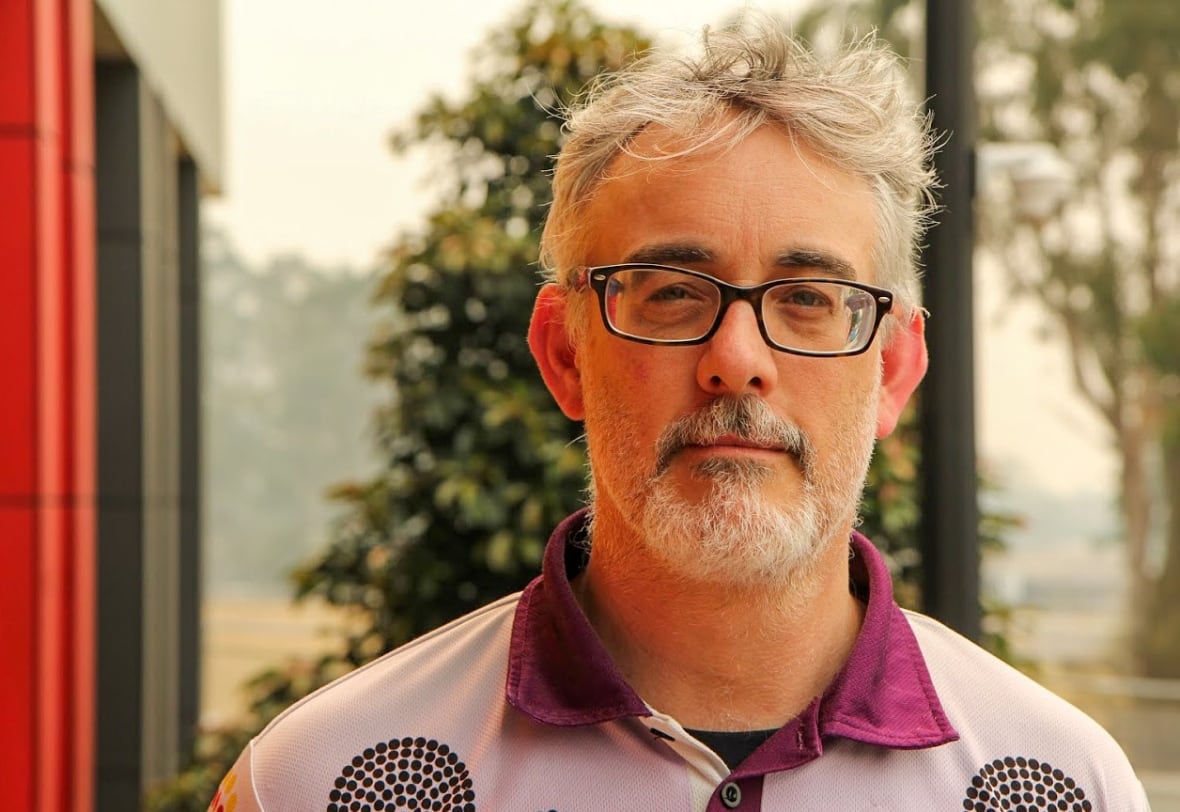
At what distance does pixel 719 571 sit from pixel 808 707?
0.19 meters

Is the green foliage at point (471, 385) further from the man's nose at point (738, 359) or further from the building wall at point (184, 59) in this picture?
the man's nose at point (738, 359)

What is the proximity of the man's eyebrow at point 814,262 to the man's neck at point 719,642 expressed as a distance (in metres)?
0.31

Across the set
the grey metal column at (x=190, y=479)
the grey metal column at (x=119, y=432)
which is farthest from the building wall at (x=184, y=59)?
the grey metal column at (x=190, y=479)

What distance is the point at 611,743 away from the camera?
6.01ft

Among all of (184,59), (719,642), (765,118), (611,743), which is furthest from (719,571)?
(184,59)

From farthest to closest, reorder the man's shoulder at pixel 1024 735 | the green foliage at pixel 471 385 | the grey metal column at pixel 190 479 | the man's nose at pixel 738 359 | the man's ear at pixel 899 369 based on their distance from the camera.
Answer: the grey metal column at pixel 190 479, the green foliage at pixel 471 385, the man's ear at pixel 899 369, the man's shoulder at pixel 1024 735, the man's nose at pixel 738 359

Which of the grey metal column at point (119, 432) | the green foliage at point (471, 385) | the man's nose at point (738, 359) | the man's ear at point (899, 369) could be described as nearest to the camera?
the man's nose at point (738, 359)

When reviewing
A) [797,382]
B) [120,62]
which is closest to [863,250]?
[797,382]

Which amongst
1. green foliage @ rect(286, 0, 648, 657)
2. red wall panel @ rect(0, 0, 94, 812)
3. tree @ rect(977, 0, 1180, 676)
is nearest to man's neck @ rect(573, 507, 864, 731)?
green foliage @ rect(286, 0, 648, 657)

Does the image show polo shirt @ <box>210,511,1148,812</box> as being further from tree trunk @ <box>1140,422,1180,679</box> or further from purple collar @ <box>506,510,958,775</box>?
tree trunk @ <box>1140,422,1180,679</box>

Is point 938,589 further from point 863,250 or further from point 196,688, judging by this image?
point 196,688

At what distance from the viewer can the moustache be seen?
1.80 m

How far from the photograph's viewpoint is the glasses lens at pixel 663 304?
184cm

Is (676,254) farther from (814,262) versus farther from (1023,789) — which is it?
(1023,789)
